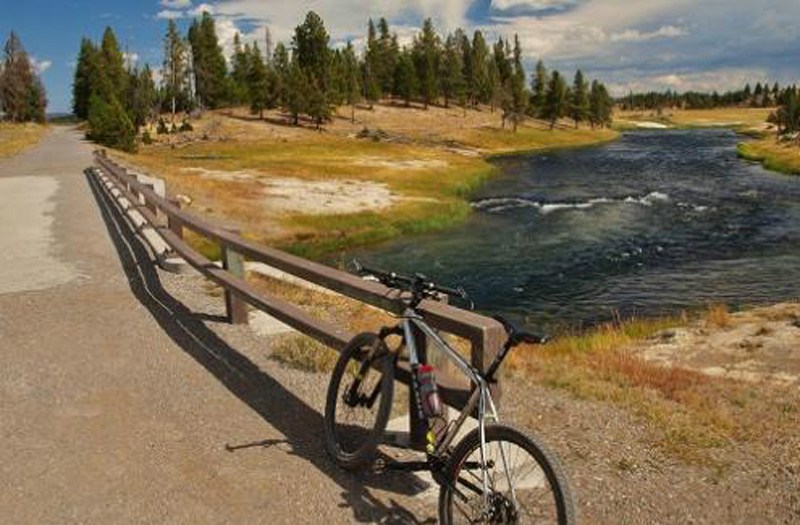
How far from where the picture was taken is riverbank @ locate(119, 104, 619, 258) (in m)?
35.9

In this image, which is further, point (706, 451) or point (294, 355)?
point (294, 355)

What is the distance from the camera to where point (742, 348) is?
1403 cm

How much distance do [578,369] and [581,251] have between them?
23398mm

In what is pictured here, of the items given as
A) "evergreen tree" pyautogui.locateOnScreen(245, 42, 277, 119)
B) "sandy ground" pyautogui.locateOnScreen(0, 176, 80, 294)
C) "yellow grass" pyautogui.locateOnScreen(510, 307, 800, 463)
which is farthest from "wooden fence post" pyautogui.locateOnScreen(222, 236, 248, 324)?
"evergreen tree" pyautogui.locateOnScreen(245, 42, 277, 119)

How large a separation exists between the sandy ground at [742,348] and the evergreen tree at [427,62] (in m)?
129

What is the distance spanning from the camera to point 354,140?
97.4 meters

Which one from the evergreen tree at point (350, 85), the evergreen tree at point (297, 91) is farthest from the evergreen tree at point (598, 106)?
the evergreen tree at point (297, 91)

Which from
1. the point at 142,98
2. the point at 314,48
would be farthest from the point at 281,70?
the point at 142,98

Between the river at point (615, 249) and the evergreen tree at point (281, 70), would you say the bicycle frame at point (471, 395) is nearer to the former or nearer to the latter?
the river at point (615, 249)

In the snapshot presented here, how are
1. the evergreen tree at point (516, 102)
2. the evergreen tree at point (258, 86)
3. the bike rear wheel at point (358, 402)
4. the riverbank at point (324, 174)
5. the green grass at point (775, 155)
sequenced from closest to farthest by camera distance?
the bike rear wheel at point (358, 402) < the riverbank at point (324, 174) < the green grass at point (775, 155) < the evergreen tree at point (258, 86) < the evergreen tree at point (516, 102)

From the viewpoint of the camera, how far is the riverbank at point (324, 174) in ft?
118

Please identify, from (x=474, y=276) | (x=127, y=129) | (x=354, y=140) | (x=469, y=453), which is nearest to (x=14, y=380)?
(x=469, y=453)

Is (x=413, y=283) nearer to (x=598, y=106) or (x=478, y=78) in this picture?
(x=478, y=78)

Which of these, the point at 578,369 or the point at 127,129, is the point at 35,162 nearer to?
the point at 127,129
